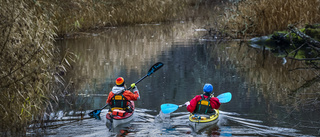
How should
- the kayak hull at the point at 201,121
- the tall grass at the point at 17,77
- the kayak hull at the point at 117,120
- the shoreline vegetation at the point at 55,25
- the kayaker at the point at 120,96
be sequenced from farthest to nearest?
1. the kayaker at the point at 120,96
2. the kayak hull at the point at 117,120
3. the kayak hull at the point at 201,121
4. the shoreline vegetation at the point at 55,25
5. the tall grass at the point at 17,77

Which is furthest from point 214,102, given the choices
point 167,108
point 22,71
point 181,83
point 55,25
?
point 55,25

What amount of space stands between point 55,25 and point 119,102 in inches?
424

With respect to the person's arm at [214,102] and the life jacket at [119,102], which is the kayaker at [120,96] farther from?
the person's arm at [214,102]

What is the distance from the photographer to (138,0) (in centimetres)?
2203

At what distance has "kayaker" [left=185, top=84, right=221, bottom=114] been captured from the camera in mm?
7449

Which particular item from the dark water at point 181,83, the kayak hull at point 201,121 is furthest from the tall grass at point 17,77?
the kayak hull at point 201,121

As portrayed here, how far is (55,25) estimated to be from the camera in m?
17.6

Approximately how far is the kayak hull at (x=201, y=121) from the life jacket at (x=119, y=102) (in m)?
1.18

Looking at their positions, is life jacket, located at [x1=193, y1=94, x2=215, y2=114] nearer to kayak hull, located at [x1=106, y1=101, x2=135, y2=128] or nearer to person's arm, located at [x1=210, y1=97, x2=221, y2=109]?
person's arm, located at [x1=210, y1=97, x2=221, y2=109]

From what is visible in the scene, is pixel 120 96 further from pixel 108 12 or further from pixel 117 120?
pixel 108 12

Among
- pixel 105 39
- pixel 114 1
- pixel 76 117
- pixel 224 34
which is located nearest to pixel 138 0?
pixel 114 1

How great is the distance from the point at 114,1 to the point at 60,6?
504 centimetres

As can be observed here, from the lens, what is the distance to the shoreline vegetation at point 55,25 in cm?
674

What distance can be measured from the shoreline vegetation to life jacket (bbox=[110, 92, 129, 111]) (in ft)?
3.25
